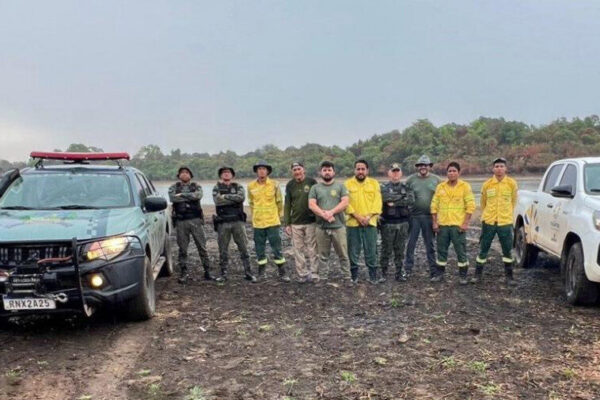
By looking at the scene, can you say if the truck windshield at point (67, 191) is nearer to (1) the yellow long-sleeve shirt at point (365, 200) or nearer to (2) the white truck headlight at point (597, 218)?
(1) the yellow long-sleeve shirt at point (365, 200)

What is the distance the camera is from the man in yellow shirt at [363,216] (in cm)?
745

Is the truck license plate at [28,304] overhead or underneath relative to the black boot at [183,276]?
overhead

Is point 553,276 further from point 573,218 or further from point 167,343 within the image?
point 167,343

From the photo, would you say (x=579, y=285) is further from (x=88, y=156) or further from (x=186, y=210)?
(x=88, y=156)

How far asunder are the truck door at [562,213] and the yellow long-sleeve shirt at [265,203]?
3687 millimetres

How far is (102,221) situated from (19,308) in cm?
103

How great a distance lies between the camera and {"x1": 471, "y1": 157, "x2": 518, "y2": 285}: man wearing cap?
23.9ft

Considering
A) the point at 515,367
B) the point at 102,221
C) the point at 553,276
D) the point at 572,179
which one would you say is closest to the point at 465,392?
the point at 515,367

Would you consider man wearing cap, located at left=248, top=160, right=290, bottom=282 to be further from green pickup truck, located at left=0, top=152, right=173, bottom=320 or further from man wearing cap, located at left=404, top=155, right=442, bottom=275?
man wearing cap, located at left=404, top=155, right=442, bottom=275

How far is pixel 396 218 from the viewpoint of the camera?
7586mm

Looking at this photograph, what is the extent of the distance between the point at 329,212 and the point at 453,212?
171cm

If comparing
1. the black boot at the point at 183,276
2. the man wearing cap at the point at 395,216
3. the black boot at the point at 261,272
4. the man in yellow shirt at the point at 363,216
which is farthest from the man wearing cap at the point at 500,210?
the black boot at the point at 183,276

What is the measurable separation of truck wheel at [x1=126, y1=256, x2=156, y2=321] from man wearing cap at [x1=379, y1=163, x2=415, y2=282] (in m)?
3.27

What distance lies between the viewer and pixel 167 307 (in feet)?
20.8
